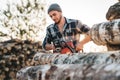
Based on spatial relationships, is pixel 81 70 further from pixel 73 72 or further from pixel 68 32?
pixel 68 32

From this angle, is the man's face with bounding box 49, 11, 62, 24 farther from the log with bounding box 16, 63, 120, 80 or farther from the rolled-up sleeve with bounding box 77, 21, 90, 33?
the log with bounding box 16, 63, 120, 80

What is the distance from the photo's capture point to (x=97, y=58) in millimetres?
1464

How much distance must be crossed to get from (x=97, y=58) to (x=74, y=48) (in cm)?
259

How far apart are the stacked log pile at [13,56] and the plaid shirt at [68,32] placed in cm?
658

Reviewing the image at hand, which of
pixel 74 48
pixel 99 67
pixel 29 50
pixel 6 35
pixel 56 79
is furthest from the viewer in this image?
pixel 6 35

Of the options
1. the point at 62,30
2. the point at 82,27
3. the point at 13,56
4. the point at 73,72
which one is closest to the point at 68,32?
the point at 62,30

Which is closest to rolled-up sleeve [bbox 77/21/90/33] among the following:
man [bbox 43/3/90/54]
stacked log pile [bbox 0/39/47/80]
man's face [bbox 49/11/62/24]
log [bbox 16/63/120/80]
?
man [bbox 43/3/90/54]

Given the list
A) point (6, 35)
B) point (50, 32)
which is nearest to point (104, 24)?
point (50, 32)

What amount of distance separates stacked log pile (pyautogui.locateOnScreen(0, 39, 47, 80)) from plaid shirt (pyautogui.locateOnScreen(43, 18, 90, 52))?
21.6 feet

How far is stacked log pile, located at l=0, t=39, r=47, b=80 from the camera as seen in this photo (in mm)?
11016

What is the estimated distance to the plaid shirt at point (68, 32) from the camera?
4444 millimetres

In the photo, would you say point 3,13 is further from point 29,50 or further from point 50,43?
point 50,43

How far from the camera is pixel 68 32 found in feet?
14.7

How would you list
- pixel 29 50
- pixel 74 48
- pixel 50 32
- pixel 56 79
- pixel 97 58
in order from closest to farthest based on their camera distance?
pixel 56 79 < pixel 97 58 < pixel 74 48 < pixel 50 32 < pixel 29 50
